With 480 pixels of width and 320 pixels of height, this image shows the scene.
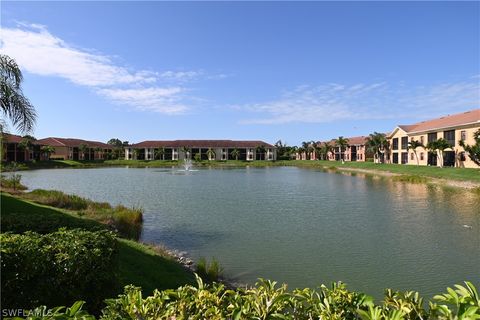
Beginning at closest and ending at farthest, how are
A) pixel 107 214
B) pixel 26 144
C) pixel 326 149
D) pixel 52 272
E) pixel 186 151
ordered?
pixel 52 272 < pixel 107 214 < pixel 26 144 < pixel 326 149 < pixel 186 151

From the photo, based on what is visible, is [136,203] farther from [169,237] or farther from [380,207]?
[380,207]

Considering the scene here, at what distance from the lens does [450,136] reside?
177 feet

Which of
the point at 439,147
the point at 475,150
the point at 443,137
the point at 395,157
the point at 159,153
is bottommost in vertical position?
the point at 395,157

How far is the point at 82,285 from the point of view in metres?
5.63

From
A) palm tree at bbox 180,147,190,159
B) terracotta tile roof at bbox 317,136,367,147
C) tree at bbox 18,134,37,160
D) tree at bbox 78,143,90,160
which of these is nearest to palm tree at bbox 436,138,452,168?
terracotta tile roof at bbox 317,136,367,147

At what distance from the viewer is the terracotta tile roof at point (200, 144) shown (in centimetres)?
10969

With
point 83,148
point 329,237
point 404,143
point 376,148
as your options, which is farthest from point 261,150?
point 329,237

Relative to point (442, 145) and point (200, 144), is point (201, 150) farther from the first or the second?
point (442, 145)

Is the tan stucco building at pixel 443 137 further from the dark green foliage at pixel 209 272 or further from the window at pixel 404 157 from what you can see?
the dark green foliage at pixel 209 272

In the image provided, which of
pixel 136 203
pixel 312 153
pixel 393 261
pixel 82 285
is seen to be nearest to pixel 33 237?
pixel 82 285

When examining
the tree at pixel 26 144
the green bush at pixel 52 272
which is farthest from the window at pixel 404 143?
the tree at pixel 26 144

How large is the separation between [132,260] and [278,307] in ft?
24.9

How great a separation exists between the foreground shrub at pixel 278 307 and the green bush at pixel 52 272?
7.61 ft

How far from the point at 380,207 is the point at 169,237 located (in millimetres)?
15636
